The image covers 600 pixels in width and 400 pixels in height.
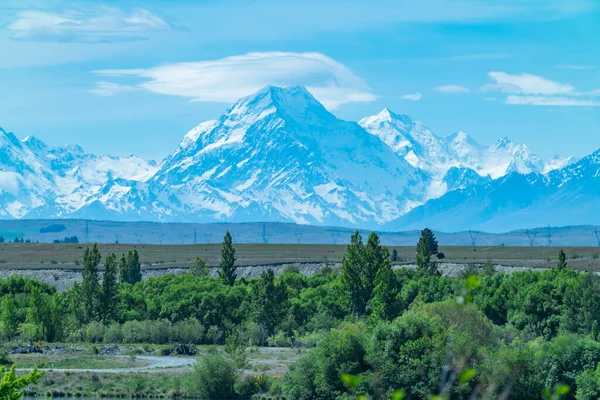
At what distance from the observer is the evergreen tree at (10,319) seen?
120500mm

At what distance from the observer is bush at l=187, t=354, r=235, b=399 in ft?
281

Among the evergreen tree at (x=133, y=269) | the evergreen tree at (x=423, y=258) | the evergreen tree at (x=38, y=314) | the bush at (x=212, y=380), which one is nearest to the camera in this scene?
the bush at (x=212, y=380)

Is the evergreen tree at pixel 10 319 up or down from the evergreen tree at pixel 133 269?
down

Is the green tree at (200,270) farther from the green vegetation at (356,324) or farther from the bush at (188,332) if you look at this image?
the bush at (188,332)

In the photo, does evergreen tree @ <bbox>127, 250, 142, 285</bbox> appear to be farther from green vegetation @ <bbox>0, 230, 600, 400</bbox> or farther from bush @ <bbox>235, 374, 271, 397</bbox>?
bush @ <bbox>235, 374, 271, 397</bbox>

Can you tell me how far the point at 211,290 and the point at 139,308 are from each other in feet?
29.1

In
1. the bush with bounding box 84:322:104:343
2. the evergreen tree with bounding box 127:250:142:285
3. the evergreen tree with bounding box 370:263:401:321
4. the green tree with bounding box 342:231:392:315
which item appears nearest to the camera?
the evergreen tree with bounding box 370:263:401:321

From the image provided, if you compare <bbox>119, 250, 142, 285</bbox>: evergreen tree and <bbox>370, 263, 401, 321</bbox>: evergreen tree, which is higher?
<bbox>119, 250, 142, 285</bbox>: evergreen tree

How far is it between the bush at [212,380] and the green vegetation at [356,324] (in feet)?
0.31

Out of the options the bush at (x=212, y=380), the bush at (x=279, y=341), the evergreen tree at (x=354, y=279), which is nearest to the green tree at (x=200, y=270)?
the bush at (x=279, y=341)

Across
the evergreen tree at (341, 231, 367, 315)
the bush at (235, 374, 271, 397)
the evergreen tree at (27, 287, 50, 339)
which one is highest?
the evergreen tree at (341, 231, 367, 315)

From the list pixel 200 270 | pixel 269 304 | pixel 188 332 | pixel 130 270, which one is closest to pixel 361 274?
pixel 269 304

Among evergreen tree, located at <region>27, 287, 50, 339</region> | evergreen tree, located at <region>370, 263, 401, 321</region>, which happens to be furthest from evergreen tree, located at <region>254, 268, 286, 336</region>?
evergreen tree, located at <region>27, 287, 50, 339</region>

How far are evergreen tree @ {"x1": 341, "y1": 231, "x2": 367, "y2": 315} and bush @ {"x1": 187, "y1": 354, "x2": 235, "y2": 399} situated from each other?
3758 cm
